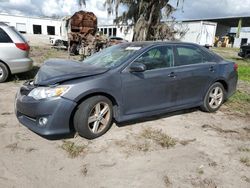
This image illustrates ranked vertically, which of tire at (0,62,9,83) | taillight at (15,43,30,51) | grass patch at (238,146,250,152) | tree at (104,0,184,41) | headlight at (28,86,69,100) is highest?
tree at (104,0,184,41)

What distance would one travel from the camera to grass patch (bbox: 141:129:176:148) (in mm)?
3959

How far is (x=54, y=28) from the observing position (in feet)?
151

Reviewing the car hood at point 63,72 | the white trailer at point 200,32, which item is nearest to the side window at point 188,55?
the car hood at point 63,72

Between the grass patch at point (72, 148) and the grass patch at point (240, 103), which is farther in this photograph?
the grass patch at point (240, 103)

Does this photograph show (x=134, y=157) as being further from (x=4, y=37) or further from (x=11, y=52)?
(x=4, y=37)

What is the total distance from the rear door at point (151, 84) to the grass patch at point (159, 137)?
1.21 ft

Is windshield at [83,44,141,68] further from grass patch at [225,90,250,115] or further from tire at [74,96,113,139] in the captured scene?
grass patch at [225,90,250,115]

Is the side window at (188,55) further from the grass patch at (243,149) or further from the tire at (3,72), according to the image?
the tire at (3,72)

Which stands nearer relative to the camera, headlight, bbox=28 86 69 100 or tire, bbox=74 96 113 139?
headlight, bbox=28 86 69 100

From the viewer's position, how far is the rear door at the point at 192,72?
15.6ft

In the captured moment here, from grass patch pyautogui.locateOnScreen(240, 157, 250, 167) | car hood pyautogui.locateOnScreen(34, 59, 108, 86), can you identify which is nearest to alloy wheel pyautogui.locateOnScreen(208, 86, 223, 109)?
grass patch pyautogui.locateOnScreen(240, 157, 250, 167)

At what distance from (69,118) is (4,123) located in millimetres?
1456

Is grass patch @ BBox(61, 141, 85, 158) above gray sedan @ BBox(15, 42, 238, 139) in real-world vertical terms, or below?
below

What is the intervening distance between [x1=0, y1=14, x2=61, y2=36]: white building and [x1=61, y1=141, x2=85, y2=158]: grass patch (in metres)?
42.2
